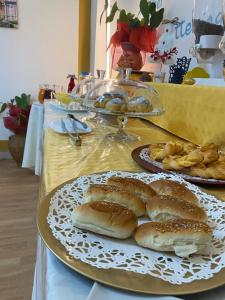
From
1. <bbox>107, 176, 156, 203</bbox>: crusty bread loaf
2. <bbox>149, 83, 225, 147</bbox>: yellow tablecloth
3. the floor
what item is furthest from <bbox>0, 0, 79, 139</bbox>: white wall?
<bbox>107, 176, 156, 203</bbox>: crusty bread loaf

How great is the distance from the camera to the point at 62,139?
892mm

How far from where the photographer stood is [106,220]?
33 centimetres

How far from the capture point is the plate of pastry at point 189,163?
0.56 meters

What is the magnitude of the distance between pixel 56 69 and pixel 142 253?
2.89m

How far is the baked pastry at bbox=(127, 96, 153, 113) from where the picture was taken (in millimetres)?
949

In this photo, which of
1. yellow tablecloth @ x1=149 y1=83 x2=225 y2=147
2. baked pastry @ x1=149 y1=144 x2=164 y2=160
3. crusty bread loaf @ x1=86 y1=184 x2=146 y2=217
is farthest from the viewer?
yellow tablecloth @ x1=149 y1=83 x2=225 y2=147

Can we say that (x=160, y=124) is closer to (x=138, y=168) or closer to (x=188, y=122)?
(x=188, y=122)

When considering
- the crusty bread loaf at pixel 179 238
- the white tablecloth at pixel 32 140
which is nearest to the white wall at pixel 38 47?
the white tablecloth at pixel 32 140

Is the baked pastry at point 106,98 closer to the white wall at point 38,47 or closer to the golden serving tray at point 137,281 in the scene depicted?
the golden serving tray at point 137,281

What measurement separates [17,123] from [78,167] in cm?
229

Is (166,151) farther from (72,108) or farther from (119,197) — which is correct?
(72,108)

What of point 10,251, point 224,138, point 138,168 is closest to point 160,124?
point 224,138

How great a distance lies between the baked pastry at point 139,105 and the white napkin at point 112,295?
0.73 m

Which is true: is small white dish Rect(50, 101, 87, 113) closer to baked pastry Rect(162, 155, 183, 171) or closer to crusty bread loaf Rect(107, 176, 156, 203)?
baked pastry Rect(162, 155, 183, 171)
